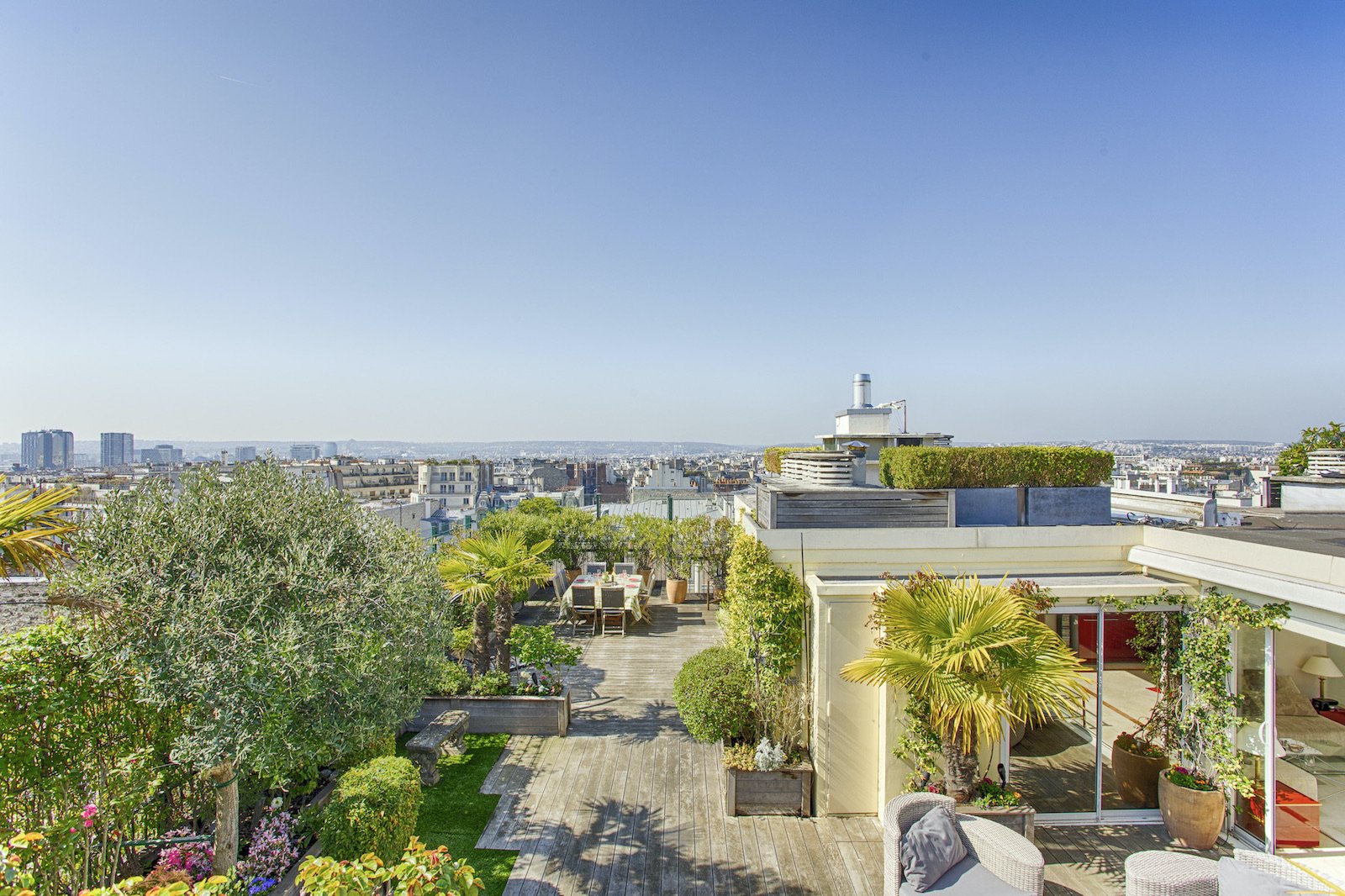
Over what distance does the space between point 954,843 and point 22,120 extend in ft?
42.1

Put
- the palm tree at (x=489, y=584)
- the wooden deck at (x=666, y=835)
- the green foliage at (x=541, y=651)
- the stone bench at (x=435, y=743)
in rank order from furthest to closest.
A: 1. the palm tree at (x=489, y=584)
2. the green foliage at (x=541, y=651)
3. the stone bench at (x=435, y=743)
4. the wooden deck at (x=666, y=835)

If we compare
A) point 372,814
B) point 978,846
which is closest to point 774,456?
point 978,846

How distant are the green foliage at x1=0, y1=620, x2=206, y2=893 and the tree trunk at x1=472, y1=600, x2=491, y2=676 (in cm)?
376

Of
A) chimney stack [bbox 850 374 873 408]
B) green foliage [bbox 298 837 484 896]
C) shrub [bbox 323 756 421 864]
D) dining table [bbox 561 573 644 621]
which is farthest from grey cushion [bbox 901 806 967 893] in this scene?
chimney stack [bbox 850 374 873 408]

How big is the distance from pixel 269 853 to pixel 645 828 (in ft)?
10.3

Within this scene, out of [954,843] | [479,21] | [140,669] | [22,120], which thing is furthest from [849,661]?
[22,120]

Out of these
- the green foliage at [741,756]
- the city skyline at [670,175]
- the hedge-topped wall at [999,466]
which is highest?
the city skyline at [670,175]

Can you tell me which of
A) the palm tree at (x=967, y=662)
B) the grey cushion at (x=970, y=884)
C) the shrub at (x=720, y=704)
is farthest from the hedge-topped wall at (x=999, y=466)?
the grey cushion at (x=970, y=884)

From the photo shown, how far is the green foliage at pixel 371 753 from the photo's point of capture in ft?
17.7

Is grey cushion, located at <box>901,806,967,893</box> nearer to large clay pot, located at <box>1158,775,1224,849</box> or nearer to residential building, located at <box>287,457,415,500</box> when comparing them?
large clay pot, located at <box>1158,775,1224,849</box>

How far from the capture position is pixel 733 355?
77.7 ft

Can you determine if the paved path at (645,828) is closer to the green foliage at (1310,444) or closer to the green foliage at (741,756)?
the green foliage at (741,756)

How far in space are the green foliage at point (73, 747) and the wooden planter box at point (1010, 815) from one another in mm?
6361

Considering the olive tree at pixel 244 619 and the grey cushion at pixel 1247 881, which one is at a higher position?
the olive tree at pixel 244 619
